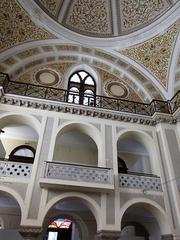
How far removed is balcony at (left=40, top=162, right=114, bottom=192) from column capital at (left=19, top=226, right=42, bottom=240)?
1.18 meters

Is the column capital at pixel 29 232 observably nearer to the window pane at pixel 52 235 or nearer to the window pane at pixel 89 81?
the window pane at pixel 52 235

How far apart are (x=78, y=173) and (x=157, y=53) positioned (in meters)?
7.21

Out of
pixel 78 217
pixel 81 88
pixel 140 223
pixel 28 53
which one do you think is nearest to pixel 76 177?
pixel 78 217

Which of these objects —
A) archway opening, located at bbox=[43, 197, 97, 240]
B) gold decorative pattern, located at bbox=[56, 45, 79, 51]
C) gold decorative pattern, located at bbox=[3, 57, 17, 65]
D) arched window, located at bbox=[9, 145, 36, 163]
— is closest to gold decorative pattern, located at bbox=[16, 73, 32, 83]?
gold decorative pattern, located at bbox=[3, 57, 17, 65]

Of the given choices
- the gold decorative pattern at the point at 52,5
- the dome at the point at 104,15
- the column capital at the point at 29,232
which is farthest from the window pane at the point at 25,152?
the gold decorative pattern at the point at 52,5

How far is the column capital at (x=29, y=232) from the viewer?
5.62 m

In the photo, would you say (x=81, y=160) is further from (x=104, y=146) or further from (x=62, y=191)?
(x=62, y=191)

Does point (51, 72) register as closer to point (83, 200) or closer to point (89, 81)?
point (89, 81)

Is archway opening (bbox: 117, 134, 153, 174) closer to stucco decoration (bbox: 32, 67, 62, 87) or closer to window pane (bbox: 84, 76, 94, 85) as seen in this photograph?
window pane (bbox: 84, 76, 94, 85)

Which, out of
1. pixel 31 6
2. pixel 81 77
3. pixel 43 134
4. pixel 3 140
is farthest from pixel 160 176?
pixel 31 6

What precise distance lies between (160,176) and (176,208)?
3.89ft

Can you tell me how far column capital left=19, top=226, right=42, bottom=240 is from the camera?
562cm

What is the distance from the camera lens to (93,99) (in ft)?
32.9

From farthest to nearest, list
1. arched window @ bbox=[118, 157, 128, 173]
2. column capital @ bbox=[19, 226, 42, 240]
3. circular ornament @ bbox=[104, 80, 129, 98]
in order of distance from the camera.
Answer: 1. circular ornament @ bbox=[104, 80, 129, 98]
2. arched window @ bbox=[118, 157, 128, 173]
3. column capital @ bbox=[19, 226, 42, 240]
